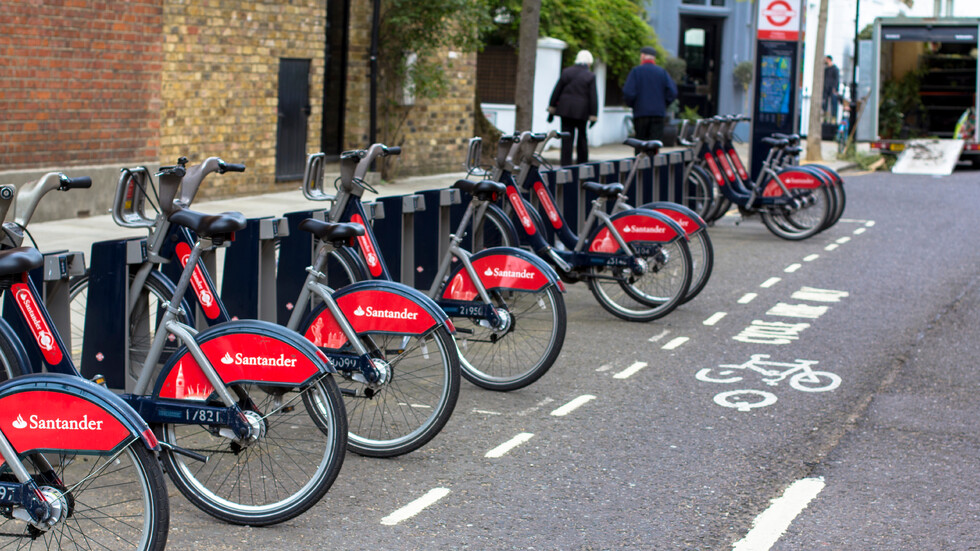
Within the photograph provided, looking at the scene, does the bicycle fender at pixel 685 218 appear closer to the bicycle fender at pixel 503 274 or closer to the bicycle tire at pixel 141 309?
the bicycle fender at pixel 503 274

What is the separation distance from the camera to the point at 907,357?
7840 mm

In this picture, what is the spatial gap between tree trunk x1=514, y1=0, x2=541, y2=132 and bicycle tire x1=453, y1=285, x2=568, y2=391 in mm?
8867

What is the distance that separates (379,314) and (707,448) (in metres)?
1.65

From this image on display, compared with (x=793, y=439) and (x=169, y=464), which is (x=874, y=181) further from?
(x=169, y=464)

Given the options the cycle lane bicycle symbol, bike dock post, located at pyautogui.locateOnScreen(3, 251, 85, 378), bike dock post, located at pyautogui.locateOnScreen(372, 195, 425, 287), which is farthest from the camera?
bike dock post, located at pyautogui.locateOnScreen(372, 195, 425, 287)

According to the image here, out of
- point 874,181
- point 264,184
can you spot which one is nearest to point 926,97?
point 874,181

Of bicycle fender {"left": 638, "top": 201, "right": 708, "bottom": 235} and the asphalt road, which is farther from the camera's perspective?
bicycle fender {"left": 638, "top": 201, "right": 708, "bottom": 235}

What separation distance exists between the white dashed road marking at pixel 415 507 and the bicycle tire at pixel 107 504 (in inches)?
38.6

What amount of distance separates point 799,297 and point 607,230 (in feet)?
7.59

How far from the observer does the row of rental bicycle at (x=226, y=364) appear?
3.77 meters

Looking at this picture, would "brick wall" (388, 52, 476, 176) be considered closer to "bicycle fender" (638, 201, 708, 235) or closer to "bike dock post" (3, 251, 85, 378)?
"bicycle fender" (638, 201, 708, 235)

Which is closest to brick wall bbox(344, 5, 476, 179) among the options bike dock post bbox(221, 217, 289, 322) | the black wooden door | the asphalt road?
the black wooden door

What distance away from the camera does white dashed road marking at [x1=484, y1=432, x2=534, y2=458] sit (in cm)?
561

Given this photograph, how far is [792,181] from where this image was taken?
13102 mm
